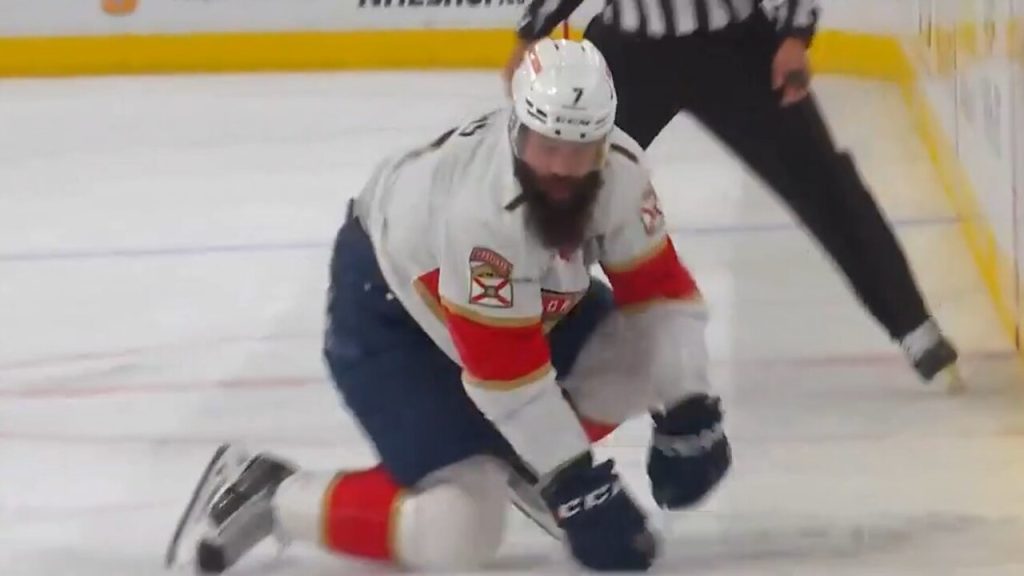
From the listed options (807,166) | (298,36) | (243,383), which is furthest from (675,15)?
Result: (298,36)

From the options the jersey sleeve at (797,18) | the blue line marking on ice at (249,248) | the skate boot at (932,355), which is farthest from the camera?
the blue line marking on ice at (249,248)

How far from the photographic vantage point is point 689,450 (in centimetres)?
137

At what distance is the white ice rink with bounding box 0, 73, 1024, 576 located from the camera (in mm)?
1501

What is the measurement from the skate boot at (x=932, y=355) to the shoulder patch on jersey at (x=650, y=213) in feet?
1.98

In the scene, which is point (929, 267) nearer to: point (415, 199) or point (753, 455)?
point (753, 455)

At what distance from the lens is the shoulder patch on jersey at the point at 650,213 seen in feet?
4.31

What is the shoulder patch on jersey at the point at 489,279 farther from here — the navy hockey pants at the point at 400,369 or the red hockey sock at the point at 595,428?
the red hockey sock at the point at 595,428

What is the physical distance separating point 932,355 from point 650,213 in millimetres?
630

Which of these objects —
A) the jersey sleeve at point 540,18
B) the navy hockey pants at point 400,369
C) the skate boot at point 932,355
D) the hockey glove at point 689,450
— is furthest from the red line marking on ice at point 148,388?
the skate boot at point 932,355

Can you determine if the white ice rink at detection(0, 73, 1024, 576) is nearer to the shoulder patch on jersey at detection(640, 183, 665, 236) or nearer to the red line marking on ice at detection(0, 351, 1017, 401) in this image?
the red line marking on ice at detection(0, 351, 1017, 401)

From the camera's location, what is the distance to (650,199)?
1.32 metres

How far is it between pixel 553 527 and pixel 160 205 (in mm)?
1224

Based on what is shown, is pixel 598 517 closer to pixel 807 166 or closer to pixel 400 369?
pixel 400 369

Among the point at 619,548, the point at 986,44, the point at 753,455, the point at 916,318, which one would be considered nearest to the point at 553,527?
the point at 619,548
